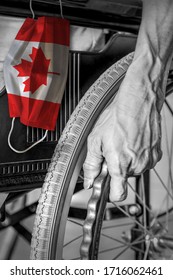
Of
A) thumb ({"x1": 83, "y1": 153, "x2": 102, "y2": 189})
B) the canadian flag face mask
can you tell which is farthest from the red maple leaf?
thumb ({"x1": 83, "y1": 153, "x2": 102, "y2": 189})

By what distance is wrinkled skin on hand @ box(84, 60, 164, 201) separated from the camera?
0.61 m

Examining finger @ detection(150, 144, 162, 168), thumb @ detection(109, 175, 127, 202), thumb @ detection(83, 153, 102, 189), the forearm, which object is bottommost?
thumb @ detection(109, 175, 127, 202)

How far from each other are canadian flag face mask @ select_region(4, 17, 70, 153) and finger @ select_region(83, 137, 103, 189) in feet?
0.75

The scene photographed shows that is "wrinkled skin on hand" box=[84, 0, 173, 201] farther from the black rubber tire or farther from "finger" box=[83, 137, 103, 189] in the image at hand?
the black rubber tire

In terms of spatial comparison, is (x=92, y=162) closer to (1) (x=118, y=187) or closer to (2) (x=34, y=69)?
(1) (x=118, y=187)

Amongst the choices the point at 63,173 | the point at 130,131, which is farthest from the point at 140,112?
the point at 63,173

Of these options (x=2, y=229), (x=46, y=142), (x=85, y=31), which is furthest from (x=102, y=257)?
(x=85, y=31)

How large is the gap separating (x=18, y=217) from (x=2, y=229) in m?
0.06

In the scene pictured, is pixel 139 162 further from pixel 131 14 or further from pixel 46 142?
pixel 131 14

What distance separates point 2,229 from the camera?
4.09 feet

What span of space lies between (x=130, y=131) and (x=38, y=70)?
0.32 metres

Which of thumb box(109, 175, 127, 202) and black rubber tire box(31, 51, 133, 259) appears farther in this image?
black rubber tire box(31, 51, 133, 259)

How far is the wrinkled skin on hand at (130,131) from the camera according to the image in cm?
61

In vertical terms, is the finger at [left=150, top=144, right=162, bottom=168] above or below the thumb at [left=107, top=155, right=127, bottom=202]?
above
